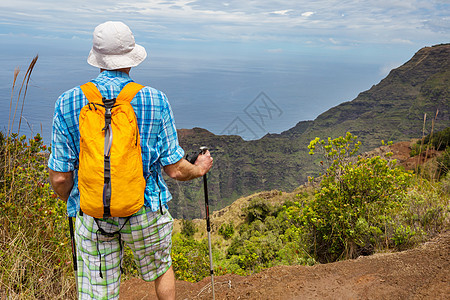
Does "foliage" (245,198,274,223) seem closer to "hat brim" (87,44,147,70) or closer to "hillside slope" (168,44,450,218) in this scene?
"hat brim" (87,44,147,70)

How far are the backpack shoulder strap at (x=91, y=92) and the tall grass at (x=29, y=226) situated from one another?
1561 mm

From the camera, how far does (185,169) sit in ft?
6.54

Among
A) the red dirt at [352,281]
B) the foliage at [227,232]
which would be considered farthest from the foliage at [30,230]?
the foliage at [227,232]

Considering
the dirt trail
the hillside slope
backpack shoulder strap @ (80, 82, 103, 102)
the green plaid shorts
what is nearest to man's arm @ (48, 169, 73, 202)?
the green plaid shorts

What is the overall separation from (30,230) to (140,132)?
1.89m

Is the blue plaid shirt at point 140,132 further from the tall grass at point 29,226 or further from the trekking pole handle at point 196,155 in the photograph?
the tall grass at point 29,226

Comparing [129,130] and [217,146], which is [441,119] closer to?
[217,146]

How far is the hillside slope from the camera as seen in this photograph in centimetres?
4408

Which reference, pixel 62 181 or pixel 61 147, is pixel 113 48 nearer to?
pixel 61 147

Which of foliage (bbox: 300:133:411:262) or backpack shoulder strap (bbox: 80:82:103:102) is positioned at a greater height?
backpack shoulder strap (bbox: 80:82:103:102)

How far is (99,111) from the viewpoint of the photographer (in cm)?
170

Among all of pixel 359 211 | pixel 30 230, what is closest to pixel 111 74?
pixel 30 230

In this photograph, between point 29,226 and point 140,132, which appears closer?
point 140,132

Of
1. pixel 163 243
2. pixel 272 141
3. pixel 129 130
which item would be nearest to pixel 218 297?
pixel 163 243
